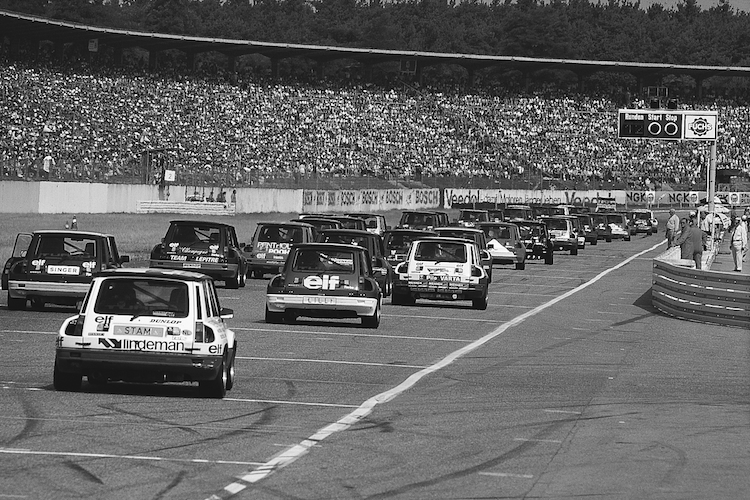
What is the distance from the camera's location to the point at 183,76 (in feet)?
295

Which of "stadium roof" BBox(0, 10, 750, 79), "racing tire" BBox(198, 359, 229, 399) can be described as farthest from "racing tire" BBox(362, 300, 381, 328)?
"stadium roof" BBox(0, 10, 750, 79)

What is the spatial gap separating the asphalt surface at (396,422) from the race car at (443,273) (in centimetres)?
515

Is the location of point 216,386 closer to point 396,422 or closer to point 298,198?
point 396,422

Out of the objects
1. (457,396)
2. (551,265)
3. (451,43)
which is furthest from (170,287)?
(451,43)

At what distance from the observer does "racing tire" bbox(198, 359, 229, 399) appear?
13.9 m

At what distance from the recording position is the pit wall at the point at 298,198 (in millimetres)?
59478

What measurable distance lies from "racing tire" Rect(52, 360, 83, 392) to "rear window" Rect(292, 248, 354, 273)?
9.58 metres

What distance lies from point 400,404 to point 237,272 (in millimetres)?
19375

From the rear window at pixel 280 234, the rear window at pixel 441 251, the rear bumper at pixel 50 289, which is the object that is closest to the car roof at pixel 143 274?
the rear bumper at pixel 50 289

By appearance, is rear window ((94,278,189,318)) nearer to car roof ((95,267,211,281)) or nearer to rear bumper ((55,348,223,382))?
car roof ((95,267,211,281))

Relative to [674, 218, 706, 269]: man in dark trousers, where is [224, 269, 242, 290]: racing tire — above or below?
below

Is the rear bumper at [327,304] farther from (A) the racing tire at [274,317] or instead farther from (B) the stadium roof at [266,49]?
(B) the stadium roof at [266,49]

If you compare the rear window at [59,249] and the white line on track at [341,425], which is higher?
the rear window at [59,249]

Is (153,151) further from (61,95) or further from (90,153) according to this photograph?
(61,95)
